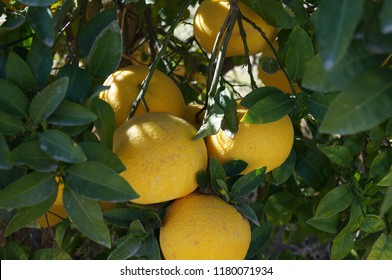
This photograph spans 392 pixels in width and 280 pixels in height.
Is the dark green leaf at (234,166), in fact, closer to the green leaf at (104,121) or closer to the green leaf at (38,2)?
the green leaf at (104,121)

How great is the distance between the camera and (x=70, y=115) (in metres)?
0.88

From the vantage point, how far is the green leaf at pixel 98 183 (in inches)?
33.5

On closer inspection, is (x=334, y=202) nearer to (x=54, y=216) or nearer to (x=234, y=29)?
(x=234, y=29)

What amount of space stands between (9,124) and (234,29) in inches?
22.6

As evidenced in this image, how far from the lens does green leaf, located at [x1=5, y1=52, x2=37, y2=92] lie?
915mm

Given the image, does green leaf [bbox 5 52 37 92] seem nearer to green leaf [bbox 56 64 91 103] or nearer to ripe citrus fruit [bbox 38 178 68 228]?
green leaf [bbox 56 64 91 103]

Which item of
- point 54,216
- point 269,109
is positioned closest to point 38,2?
point 269,109

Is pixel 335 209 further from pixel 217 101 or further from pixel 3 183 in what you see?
pixel 3 183

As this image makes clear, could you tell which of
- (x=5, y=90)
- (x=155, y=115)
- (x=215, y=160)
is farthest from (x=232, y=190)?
(x=5, y=90)

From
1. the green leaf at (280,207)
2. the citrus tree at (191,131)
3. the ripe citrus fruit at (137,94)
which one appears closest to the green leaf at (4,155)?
the citrus tree at (191,131)

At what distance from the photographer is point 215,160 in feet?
3.44

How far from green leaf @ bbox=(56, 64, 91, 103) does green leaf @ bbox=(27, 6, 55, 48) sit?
0.21ft

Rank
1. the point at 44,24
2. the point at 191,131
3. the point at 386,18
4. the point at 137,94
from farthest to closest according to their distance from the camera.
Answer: the point at 137,94
the point at 191,131
the point at 44,24
the point at 386,18

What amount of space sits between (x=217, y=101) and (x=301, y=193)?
2.40 ft
